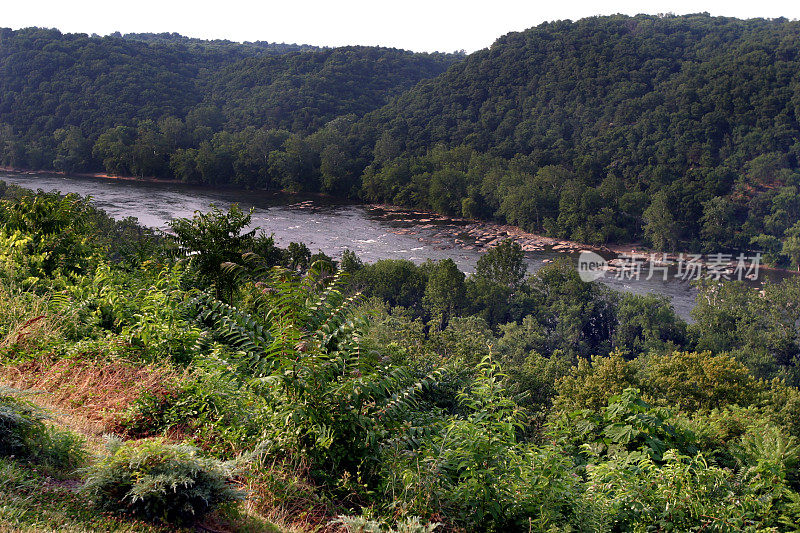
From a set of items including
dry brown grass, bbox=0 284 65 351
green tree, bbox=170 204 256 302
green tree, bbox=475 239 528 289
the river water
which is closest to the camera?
dry brown grass, bbox=0 284 65 351

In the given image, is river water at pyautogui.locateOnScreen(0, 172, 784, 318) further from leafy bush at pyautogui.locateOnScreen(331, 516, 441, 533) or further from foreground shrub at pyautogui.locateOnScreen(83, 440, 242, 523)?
foreground shrub at pyautogui.locateOnScreen(83, 440, 242, 523)

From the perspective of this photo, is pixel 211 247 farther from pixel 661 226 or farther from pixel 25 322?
pixel 661 226

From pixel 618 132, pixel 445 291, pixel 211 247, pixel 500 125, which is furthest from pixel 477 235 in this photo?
pixel 211 247

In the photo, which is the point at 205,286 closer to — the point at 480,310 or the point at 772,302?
the point at 480,310

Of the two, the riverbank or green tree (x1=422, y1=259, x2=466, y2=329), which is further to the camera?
Result: the riverbank

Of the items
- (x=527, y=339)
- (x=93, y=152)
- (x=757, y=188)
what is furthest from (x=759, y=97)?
(x=93, y=152)

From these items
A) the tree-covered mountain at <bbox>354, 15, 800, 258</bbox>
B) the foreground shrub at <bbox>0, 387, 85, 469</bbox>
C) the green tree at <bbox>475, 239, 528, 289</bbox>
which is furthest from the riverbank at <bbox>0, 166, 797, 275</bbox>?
the foreground shrub at <bbox>0, 387, 85, 469</bbox>
